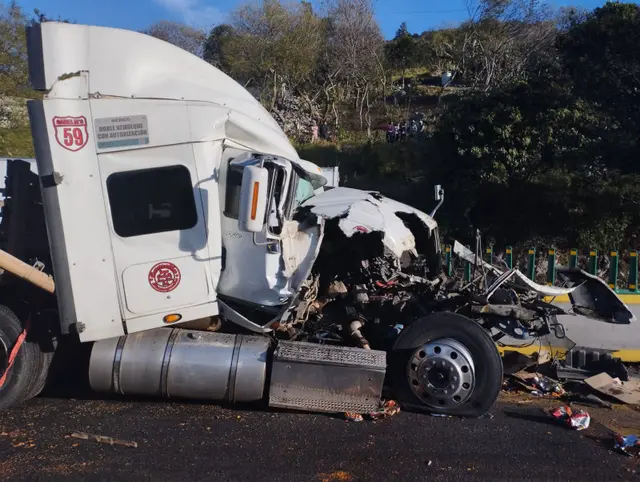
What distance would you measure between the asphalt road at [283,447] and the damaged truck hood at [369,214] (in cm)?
176

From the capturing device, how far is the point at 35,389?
5.71m

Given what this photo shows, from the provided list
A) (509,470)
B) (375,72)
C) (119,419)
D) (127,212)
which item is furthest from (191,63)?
(375,72)

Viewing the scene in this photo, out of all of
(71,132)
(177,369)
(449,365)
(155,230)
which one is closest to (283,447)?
(177,369)

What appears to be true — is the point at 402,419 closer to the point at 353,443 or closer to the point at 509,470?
the point at 353,443

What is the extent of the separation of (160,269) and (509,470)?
3.29m

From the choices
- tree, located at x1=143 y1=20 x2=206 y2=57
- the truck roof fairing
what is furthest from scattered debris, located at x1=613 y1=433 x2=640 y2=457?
tree, located at x1=143 y1=20 x2=206 y2=57

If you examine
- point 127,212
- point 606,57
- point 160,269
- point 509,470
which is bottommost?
point 509,470

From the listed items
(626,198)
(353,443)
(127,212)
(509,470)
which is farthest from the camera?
(626,198)

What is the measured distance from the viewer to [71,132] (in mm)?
5047

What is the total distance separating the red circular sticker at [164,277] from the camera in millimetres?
5301

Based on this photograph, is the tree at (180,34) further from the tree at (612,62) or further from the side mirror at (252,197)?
the side mirror at (252,197)

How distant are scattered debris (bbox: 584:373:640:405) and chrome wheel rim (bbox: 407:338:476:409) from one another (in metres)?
1.64

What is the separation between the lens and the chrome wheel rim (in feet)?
17.6

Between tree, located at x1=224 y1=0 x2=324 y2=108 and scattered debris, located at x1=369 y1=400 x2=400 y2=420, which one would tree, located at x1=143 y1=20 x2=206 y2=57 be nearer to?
tree, located at x1=224 y1=0 x2=324 y2=108
